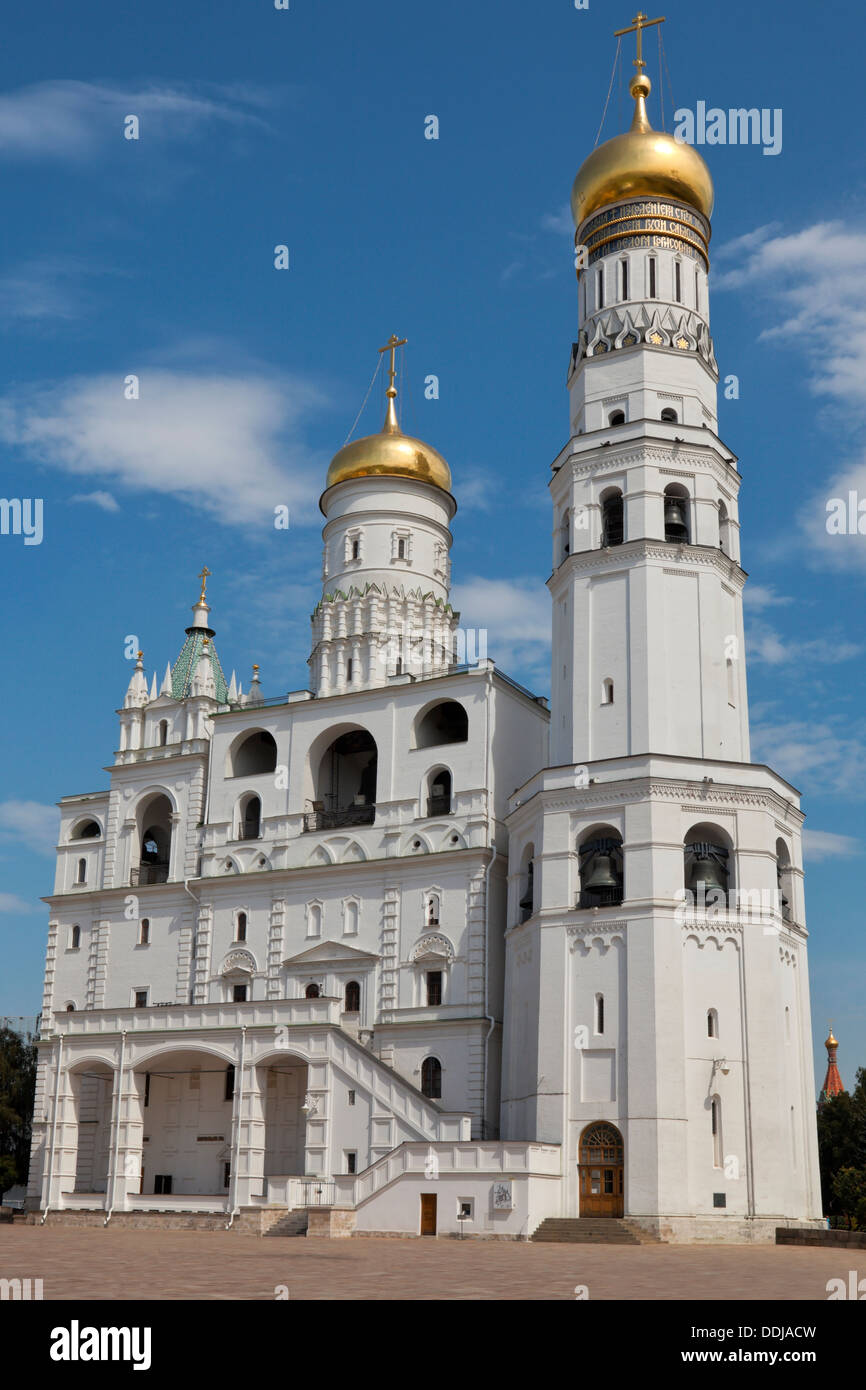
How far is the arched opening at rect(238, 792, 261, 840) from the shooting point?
47.6 metres

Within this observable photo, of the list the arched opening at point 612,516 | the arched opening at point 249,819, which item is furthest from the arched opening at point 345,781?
the arched opening at point 612,516

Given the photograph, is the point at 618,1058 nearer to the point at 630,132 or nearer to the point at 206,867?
the point at 206,867

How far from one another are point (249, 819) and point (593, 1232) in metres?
20.1

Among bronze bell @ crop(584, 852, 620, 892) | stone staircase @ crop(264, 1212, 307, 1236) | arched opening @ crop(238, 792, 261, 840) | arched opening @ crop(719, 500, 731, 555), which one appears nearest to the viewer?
stone staircase @ crop(264, 1212, 307, 1236)

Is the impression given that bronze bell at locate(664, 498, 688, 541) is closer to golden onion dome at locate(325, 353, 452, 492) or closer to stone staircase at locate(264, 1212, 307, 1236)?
golden onion dome at locate(325, 353, 452, 492)

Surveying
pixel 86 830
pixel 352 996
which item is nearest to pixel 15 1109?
pixel 86 830

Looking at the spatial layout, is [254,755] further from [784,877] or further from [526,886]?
[784,877]

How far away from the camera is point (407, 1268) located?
22.1 metres

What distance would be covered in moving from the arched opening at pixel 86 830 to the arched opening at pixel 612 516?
22.5m

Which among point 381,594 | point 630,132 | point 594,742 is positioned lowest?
point 594,742

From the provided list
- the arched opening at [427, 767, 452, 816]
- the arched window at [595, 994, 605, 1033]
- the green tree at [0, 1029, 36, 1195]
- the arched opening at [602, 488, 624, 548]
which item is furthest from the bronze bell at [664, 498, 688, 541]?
the green tree at [0, 1029, 36, 1195]
